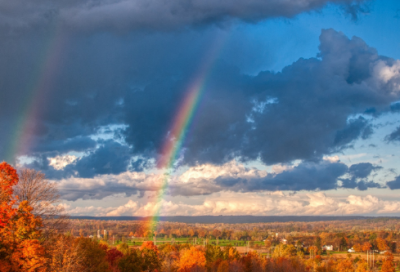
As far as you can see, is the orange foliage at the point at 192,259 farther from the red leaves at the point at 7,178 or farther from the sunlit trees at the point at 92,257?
the red leaves at the point at 7,178

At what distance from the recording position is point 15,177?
56750 millimetres

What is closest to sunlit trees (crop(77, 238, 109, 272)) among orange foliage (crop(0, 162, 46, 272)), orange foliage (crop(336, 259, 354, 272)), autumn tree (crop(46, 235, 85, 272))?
autumn tree (crop(46, 235, 85, 272))

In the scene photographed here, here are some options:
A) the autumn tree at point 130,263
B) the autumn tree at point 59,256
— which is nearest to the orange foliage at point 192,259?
the autumn tree at point 130,263

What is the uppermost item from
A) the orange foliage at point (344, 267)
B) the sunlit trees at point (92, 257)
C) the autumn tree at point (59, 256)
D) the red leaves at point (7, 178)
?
the red leaves at point (7, 178)

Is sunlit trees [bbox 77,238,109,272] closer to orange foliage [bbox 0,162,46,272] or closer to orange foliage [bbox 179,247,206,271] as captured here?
orange foliage [bbox 0,162,46,272]

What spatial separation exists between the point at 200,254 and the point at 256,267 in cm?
1930

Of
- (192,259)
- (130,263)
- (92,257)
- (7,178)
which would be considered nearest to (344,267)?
(192,259)

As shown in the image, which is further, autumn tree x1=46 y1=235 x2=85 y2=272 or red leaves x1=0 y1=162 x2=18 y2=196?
red leaves x1=0 y1=162 x2=18 y2=196

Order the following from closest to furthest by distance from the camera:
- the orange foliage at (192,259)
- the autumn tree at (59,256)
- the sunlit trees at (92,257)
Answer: the autumn tree at (59,256)
the sunlit trees at (92,257)
the orange foliage at (192,259)

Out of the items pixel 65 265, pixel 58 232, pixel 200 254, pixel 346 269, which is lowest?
pixel 346 269

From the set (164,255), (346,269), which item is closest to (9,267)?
(164,255)

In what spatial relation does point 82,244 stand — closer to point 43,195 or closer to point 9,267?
point 43,195

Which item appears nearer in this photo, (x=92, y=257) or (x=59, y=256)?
(x=59, y=256)

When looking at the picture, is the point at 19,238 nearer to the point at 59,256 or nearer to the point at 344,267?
the point at 59,256
